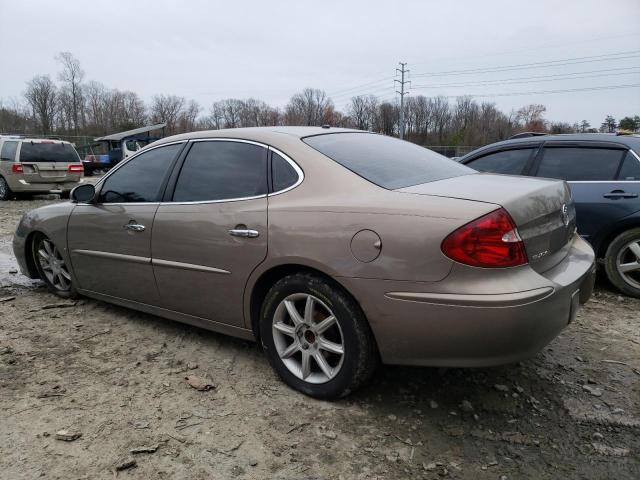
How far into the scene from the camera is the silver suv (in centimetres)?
1305

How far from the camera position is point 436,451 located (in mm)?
2357

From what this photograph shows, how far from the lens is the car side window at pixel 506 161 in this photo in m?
5.16

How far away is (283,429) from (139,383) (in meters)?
1.03

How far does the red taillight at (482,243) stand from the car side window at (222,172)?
1.21 metres

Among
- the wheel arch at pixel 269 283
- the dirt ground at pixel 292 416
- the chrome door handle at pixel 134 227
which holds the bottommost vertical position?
the dirt ground at pixel 292 416

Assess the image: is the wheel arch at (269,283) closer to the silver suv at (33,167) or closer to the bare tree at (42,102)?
the silver suv at (33,167)

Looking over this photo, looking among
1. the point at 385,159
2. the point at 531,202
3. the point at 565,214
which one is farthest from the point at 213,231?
the point at 565,214

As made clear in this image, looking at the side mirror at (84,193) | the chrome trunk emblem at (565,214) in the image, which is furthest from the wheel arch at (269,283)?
the side mirror at (84,193)

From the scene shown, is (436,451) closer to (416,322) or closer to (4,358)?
(416,322)

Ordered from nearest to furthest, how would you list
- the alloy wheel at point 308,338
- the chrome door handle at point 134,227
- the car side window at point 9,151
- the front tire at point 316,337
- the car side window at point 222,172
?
1. the front tire at point 316,337
2. the alloy wheel at point 308,338
3. the car side window at point 222,172
4. the chrome door handle at point 134,227
5. the car side window at point 9,151

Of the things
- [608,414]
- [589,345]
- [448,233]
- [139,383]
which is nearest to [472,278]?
[448,233]

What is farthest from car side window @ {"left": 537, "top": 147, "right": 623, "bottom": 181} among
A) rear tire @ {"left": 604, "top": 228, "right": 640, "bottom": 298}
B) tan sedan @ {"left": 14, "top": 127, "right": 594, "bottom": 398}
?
tan sedan @ {"left": 14, "top": 127, "right": 594, "bottom": 398}

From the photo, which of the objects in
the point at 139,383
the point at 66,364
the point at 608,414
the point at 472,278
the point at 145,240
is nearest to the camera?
the point at 472,278

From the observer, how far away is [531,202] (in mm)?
2498
